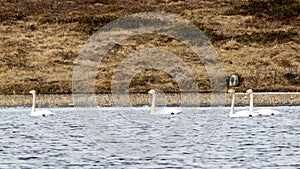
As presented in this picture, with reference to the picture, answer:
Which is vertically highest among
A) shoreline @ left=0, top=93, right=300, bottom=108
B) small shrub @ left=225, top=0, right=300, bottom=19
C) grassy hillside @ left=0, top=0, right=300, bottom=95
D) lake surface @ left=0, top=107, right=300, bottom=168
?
small shrub @ left=225, top=0, right=300, bottom=19

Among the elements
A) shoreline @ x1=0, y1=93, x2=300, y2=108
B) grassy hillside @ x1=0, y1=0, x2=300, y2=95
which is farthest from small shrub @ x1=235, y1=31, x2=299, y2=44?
shoreline @ x1=0, y1=93, x2=300, y2=108

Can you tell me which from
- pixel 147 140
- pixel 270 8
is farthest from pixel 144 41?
pixel 147 140

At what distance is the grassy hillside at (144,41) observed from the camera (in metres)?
64.1

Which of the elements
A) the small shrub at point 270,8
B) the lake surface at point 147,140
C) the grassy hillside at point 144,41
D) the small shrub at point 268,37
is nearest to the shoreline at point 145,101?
the lake surface at point 147,140

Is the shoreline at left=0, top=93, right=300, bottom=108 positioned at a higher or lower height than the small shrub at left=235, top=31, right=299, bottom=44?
lower

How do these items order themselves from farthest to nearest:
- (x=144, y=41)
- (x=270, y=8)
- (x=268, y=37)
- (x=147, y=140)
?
(x=270, y=8) < (x=144, y=41) < (x=268, y=37) < (x=147, y=140)

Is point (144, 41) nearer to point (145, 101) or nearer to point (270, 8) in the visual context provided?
point (270, 8)

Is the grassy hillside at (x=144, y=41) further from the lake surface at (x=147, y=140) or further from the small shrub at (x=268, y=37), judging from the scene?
the lake surface at (x=147, y=140)

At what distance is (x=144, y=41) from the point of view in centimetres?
8019

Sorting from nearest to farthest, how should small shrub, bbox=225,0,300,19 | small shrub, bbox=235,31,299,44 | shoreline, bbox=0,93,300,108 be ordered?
shoreline, bbox=0,93,300,108 → small shrub, bbox=235,31,299,44 → small shrub, bbox=225,0,300,19

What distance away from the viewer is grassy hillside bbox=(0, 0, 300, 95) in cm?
6406

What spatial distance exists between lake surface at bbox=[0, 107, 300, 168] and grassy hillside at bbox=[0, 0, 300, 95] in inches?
810

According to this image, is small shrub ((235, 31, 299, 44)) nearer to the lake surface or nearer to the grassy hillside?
the grassy hillside

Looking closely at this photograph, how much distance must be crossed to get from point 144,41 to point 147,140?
51.2 meters
